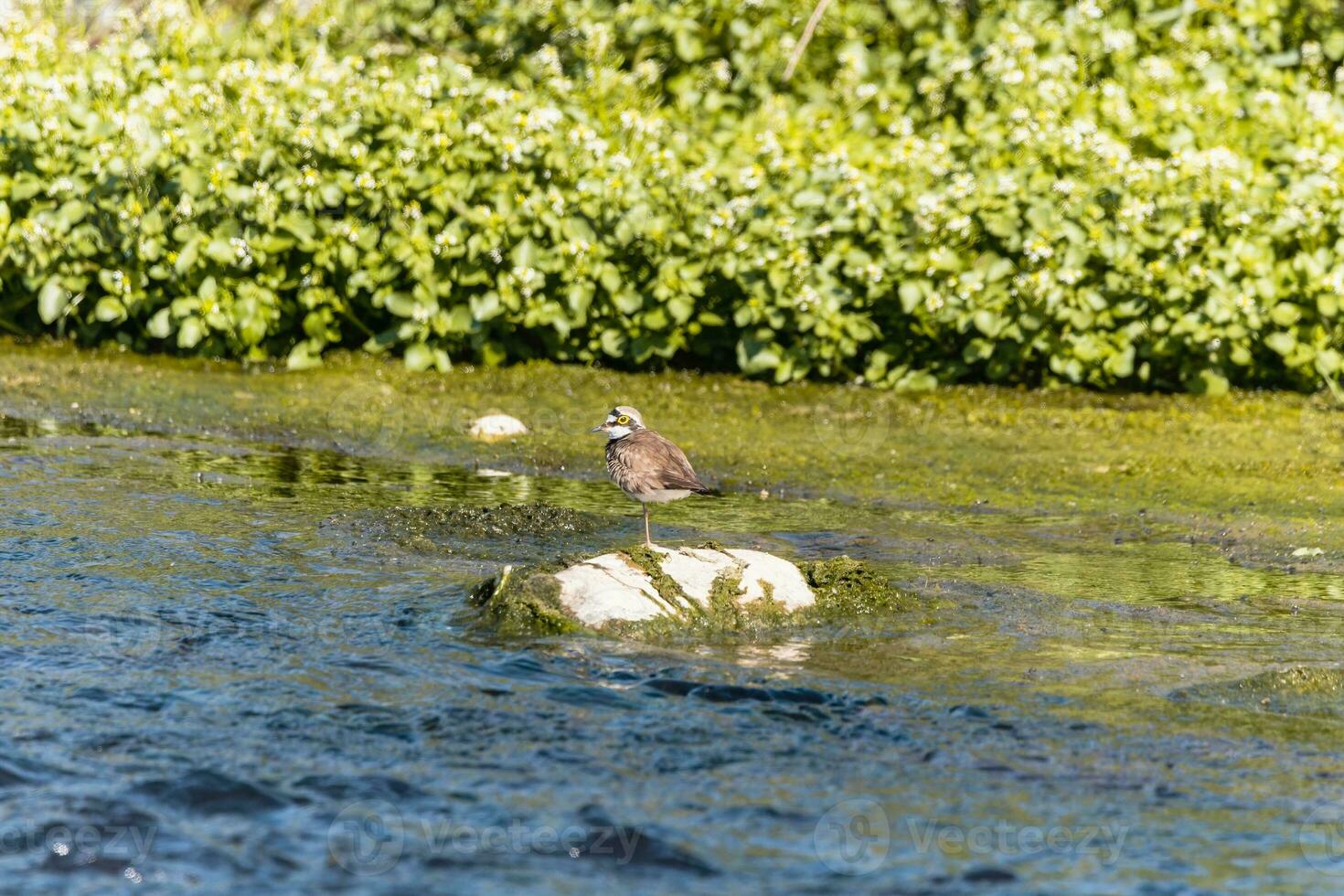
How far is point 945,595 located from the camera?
6.64 metres

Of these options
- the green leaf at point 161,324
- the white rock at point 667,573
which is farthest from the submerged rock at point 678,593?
the green leaf at point 161,324

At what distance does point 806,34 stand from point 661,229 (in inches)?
125

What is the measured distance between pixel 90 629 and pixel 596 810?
239 cm

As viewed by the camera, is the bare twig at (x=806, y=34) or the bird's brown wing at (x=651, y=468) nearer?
the bird's brown wing at (x=651, y=468)

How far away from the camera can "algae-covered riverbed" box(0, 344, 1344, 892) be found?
436 cm

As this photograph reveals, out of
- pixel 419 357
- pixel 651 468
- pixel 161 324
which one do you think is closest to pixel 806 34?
pixel 419 357

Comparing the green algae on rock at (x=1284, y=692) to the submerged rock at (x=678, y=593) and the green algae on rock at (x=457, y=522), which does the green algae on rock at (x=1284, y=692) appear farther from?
Answer: the green algae on rock at (x=457, y=522)

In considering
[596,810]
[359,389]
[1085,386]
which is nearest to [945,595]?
[596,810]

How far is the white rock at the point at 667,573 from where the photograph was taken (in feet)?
19.9

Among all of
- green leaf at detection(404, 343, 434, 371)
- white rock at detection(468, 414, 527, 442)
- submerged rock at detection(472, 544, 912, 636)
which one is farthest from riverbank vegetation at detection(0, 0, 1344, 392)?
submerged rock at detection(472, 544, 912, 636)

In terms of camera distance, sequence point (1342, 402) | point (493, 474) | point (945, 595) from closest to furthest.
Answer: point (945, 595) < point (493, 474) < point (1342, 402)

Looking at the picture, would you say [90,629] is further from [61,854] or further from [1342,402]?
[1342,402]

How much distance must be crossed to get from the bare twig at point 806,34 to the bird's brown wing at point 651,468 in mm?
6176

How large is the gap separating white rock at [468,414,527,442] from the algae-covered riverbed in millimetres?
125
